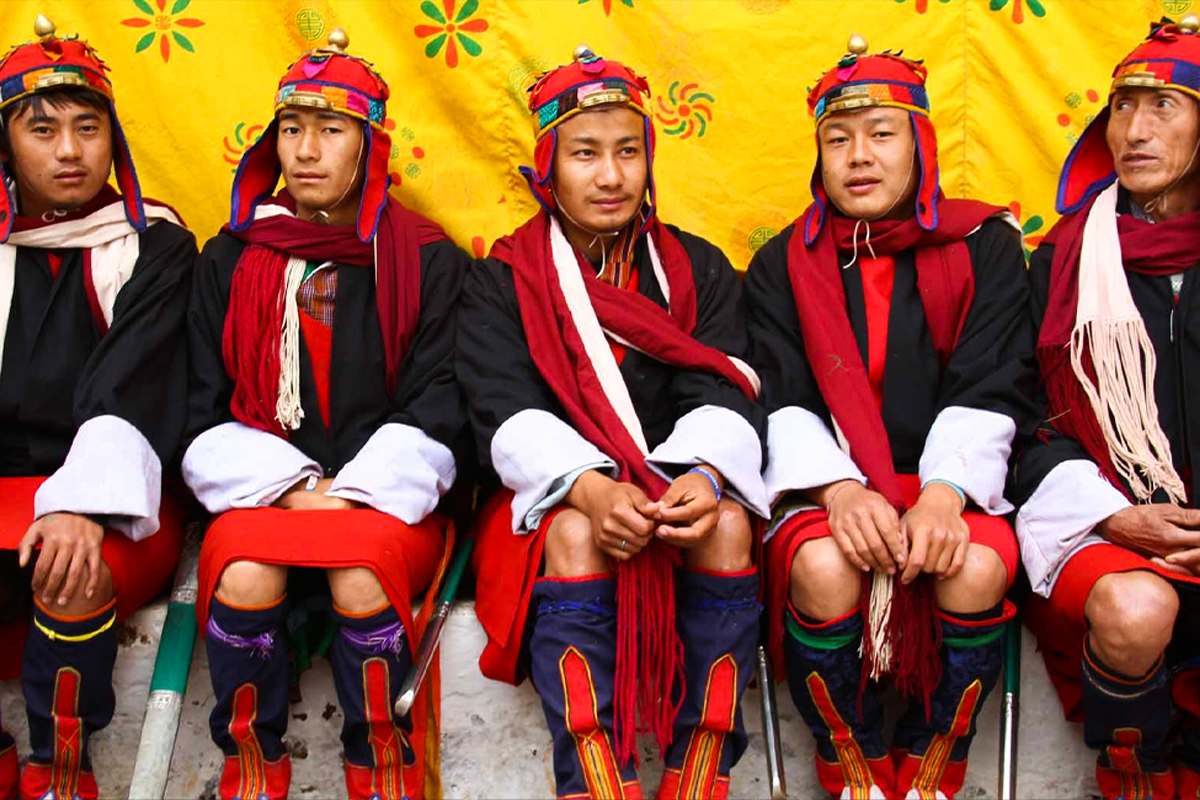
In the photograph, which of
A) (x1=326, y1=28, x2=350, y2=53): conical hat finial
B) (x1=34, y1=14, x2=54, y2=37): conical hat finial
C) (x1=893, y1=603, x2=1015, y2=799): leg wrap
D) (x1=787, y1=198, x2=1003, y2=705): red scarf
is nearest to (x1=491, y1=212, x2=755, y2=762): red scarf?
(x1=787, y1=198, x2=1003, y2=705): red scarf

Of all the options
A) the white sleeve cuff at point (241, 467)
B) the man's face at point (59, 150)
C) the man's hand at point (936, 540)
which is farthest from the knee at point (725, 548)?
the man's face at point (59, 150)

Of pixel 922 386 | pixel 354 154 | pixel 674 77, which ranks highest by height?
pixel 674 77

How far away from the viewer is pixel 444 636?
3.12 m

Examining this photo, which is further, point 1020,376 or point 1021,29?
point 1021,29

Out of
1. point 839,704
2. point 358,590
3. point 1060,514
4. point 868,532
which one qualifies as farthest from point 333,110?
point 1060,514

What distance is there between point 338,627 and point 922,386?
154cm

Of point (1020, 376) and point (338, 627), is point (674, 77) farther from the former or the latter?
point (338, 627)

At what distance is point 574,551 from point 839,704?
676 millimetres

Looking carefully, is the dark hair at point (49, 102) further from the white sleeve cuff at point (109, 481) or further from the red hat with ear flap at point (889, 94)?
the red hat with ear flap at point (889, 94)

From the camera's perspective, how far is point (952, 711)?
2.89 m

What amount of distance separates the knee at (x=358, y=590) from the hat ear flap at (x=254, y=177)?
1068mm

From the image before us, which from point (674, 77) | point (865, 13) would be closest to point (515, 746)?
point (674, 77)

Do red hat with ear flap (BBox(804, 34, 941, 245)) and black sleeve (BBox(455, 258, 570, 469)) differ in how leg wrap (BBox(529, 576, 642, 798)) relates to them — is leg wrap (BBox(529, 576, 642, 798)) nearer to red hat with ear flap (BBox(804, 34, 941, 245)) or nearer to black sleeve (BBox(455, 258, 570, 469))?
black sleeve (BBox(455, 258, 570, 469))

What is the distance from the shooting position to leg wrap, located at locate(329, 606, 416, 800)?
2.88m
